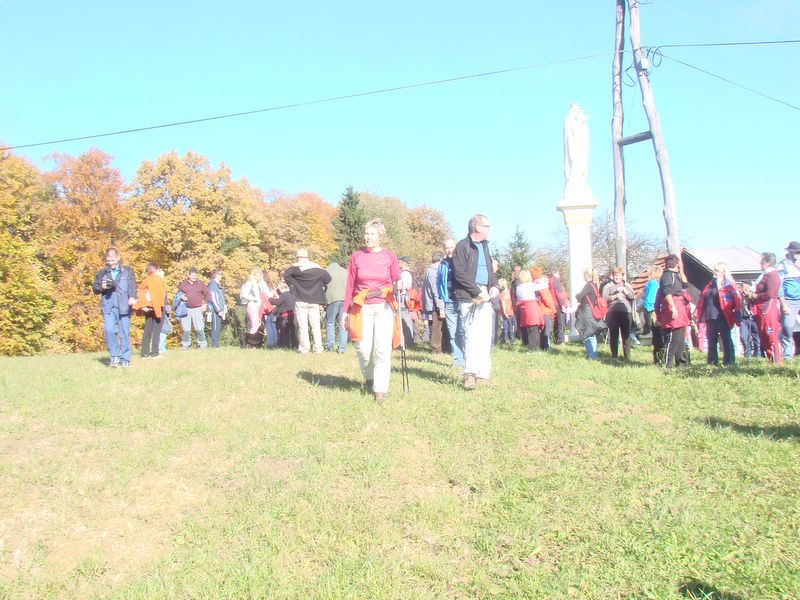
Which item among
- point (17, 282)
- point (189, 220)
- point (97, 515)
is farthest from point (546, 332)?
point (189, 220)

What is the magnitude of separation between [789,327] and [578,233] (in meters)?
6.82

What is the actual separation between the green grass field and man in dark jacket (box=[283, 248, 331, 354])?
3.89 m

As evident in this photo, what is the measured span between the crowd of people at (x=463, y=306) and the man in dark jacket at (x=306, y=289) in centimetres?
2

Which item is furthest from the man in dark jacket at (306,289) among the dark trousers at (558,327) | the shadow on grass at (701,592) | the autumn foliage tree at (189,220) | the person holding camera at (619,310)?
the autumn foliage tree at (189,220)

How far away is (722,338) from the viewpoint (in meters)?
10.6

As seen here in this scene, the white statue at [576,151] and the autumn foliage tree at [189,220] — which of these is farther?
the autumn foliage tree at [189,220]

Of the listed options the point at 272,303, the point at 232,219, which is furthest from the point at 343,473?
the point at 232,219

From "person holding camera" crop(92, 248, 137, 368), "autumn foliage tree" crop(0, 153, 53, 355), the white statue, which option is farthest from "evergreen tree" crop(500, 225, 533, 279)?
"autumn foliage tree" crop(0, 153, 53, 355)

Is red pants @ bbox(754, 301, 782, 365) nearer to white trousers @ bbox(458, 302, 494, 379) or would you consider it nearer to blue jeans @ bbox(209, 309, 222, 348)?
white trousers @ bbox(458, 302, 494, 379)

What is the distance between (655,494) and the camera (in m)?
4.91

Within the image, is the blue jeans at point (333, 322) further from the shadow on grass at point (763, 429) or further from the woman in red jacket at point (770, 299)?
the shadow on grass at point (763, 429)

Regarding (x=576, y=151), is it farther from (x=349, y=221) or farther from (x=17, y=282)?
(x=17, y=282)

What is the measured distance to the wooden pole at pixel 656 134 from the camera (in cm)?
1516

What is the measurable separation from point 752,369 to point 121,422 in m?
8.47
